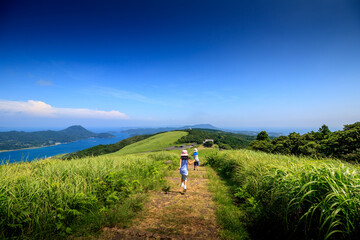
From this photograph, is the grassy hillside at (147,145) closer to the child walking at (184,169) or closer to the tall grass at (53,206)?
the child walking at (184,169)

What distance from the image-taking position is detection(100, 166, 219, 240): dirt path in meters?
2.94

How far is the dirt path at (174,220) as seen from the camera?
2.94 meters

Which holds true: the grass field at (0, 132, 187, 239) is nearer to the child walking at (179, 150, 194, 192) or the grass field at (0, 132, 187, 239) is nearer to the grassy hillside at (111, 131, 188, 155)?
the child walking at (179, 150, 194, 192)

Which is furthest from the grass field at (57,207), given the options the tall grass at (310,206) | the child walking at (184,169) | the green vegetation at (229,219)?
the tall grass at (310,206)

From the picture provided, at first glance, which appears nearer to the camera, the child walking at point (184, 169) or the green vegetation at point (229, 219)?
the green vegetation at point (229, 219)

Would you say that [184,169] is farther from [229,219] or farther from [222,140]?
[222,140]

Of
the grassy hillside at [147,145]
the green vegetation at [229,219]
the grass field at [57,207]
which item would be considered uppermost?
the grass field at [57,207]

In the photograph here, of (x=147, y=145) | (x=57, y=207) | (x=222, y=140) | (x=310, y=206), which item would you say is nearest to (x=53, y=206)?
(x=57, y=207)

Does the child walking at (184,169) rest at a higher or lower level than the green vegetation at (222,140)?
higher

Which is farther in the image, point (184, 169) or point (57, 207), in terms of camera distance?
point (184, 169)

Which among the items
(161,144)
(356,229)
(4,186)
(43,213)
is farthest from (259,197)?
(161,144)

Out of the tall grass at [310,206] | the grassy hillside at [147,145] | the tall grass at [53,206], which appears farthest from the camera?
the grassy hillside at [147,145]

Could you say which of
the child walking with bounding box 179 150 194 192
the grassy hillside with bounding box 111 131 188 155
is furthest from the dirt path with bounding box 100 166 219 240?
the grassy hillside with bounding box 111 131 188 155

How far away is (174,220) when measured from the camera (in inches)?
137
